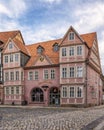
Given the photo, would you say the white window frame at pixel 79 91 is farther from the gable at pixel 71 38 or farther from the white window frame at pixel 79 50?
the gable at pixel 71 38

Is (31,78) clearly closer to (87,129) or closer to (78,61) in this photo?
(78,61)

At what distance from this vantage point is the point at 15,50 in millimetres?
49938

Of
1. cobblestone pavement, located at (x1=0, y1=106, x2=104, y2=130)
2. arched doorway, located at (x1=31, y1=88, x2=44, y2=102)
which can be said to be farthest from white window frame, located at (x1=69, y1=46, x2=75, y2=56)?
cobblestone pavement, located at (x1=0, y1=106, x2=104, y2=130)

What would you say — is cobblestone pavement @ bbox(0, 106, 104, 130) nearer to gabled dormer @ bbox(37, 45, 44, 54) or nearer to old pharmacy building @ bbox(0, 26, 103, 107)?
old pharmacy building @ bbox(0, 26, 103, 107)

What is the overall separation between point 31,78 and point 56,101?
6.79 metres

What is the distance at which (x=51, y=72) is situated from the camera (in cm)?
4712

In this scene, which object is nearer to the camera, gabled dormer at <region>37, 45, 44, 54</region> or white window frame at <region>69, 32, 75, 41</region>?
white window frame at <region>69, 32, 75, 41</region>

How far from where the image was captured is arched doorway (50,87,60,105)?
4638 cm

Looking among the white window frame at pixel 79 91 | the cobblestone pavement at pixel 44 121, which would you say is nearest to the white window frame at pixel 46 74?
the white window frame at pixel 79 91

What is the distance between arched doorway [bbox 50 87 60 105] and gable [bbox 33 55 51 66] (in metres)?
4.93

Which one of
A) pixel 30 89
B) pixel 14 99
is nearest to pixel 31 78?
pixel 30 89

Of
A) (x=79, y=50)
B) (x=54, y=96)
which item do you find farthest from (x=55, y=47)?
(x=54, y=96)

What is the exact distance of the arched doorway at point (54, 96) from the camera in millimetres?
46375

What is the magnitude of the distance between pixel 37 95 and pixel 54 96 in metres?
3.52
